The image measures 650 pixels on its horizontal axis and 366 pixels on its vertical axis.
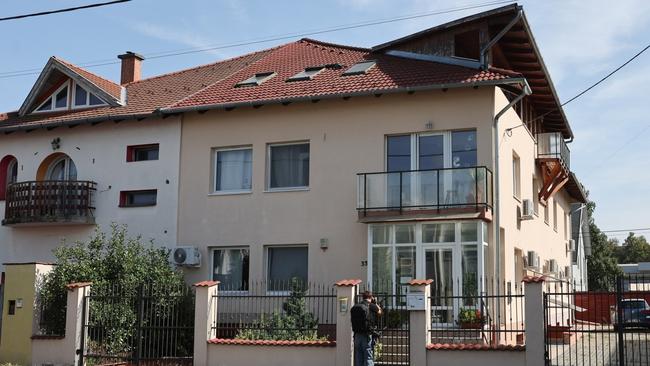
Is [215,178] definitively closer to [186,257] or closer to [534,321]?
[186,257]

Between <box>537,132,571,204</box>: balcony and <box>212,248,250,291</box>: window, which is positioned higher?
<box>537,132,571,204</box>: balcony

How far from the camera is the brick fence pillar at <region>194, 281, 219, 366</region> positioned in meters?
16.2

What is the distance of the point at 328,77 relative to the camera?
22.0 metres

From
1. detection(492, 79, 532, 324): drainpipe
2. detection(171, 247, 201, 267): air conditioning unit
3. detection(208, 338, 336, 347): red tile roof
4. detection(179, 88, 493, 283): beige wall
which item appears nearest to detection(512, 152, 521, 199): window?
detection(492, 79, 532, 324): drainpipe

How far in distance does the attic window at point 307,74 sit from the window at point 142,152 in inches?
175

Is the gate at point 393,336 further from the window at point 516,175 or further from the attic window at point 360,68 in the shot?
the attic window at point 360,68

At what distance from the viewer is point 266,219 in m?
21.1

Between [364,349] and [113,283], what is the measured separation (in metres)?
7.41

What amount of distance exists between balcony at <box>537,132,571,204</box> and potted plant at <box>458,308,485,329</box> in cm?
969

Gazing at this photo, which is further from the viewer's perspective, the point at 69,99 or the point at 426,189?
the point at 69,99

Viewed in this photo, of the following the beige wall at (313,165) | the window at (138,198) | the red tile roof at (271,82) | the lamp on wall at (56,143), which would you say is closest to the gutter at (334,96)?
the red tile roof at (271,82)

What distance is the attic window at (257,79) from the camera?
2309cm

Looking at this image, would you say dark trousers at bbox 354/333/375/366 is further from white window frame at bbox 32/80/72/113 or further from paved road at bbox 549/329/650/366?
white window frame at bbox 32/80/72/113

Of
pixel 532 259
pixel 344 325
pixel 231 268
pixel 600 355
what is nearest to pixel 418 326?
pixel 344 325
